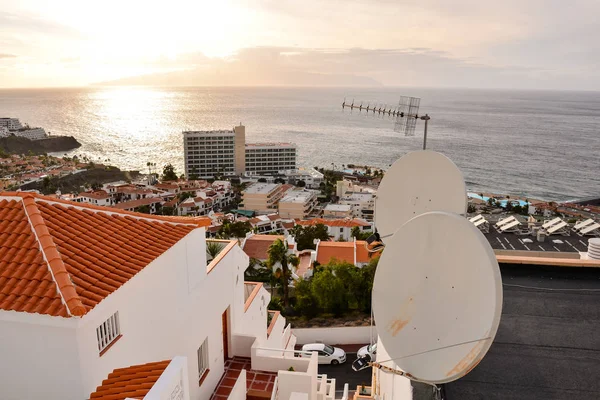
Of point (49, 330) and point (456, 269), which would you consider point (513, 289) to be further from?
point (49, 330)

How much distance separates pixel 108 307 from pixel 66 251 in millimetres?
828

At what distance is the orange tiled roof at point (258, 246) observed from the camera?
31562 millimetres

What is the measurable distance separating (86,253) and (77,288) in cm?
86

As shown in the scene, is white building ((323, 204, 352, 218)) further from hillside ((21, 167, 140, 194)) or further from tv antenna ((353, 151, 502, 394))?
tv antenna ((353, 151, 502, 394))

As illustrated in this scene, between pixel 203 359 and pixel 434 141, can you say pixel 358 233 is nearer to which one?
pixel 203 359

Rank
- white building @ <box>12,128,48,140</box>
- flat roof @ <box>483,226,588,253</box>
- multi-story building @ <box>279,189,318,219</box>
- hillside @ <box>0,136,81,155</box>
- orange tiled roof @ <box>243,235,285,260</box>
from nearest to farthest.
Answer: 1. flat roof @ <box>483,226,588,253</box>
2. orange tiled roof @ <box>243,235,285,260</box>
3. multi-story building @ <box>279,189,318,219</box>
4. hillside @ <box>0,136,81,155</box>
5. white building @ <box>12,128,48,140</box>

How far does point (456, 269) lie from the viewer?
3857 mm

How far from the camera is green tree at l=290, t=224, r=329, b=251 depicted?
3878 centimetres

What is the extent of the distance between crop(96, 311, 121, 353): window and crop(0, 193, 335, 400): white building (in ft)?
0.03

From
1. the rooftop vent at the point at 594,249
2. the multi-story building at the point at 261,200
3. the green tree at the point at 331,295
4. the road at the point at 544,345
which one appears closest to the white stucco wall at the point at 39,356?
the road at the point at 544,345

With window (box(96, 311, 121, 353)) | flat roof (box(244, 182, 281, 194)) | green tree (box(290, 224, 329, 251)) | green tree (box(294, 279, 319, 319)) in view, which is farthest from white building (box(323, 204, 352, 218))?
window (box(96, 311, 121, 353))

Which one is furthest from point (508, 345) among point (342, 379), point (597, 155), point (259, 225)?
point (597, 155)

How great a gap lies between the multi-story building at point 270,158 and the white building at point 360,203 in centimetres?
3031

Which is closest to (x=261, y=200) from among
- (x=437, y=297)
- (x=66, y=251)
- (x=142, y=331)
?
(x=142, y=331)
